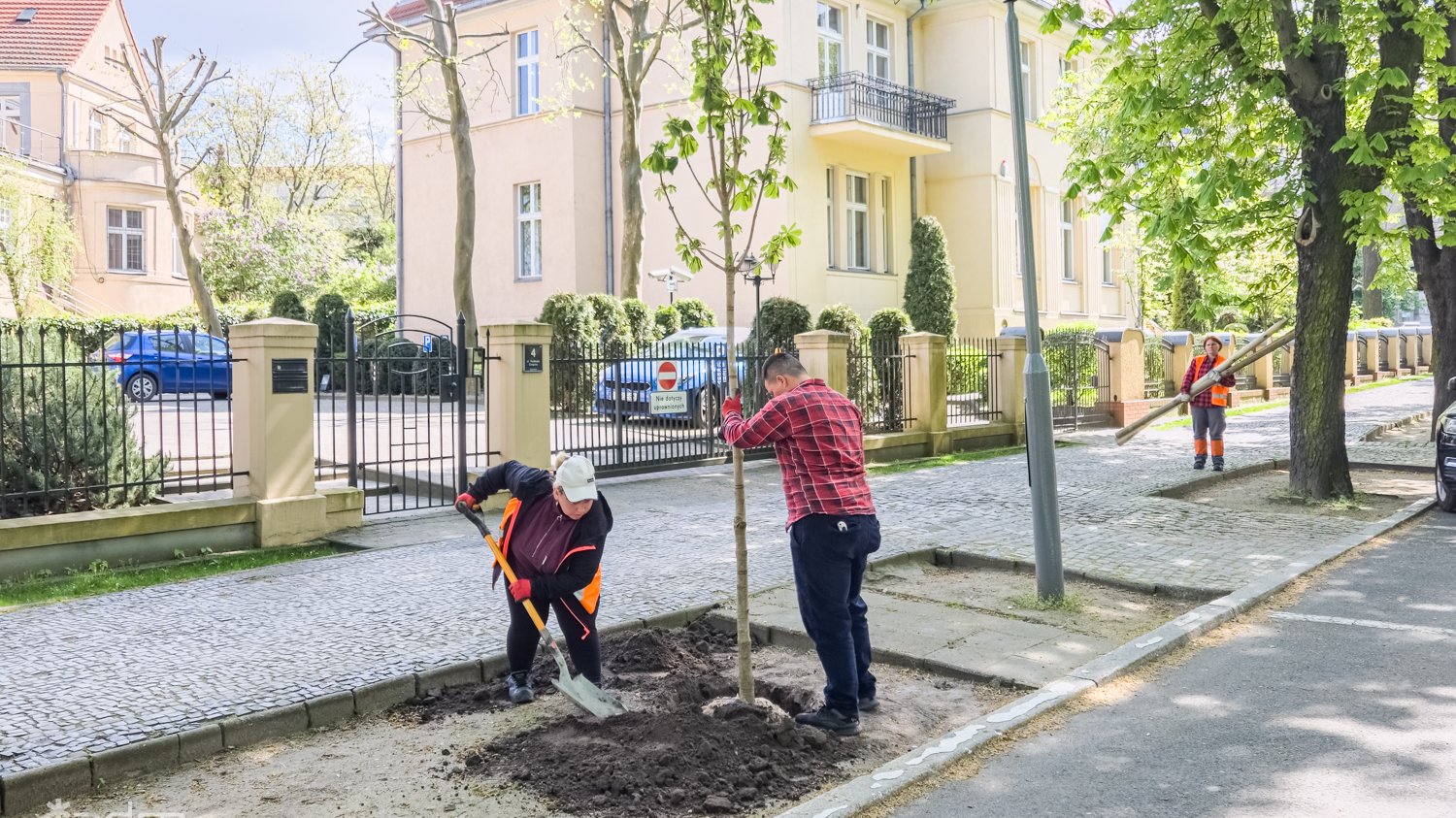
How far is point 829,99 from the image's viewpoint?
25016 mm

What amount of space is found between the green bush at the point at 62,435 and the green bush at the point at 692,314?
15.8 m

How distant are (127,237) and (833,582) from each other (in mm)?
39276

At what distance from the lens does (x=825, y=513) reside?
5059mm

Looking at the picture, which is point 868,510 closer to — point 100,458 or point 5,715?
point 5,715

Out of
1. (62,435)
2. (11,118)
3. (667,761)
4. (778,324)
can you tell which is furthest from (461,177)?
(11,118)

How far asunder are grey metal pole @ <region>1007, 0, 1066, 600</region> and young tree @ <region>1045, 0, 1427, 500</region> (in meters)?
4.00

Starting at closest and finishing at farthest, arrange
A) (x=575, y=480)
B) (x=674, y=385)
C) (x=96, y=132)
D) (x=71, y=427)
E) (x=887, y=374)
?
(x=575, y=480) → (x=71, y=427) → (x=674, y=385) → (x=887, y=374) → (x=96, y=132)

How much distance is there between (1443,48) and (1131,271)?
23.9 metres

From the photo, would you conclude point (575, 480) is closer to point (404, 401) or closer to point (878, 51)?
point (404, 401)

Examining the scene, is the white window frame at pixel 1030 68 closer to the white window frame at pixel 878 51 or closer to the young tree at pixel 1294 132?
the white window frame at pixel 878 51

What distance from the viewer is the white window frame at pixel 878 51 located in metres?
27.3

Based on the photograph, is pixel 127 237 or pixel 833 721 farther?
pixel 127 237

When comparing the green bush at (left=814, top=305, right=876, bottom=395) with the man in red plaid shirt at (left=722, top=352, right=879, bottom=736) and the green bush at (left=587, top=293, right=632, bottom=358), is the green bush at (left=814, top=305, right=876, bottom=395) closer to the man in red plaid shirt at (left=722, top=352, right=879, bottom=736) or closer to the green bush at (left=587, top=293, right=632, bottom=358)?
the green bush at (left=587, top=293, right=632, bottom=358)

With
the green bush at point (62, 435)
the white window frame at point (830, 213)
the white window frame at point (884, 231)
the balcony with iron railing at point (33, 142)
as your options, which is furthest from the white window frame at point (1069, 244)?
the balcony with iron railing at point (33, 142)
